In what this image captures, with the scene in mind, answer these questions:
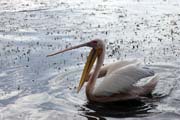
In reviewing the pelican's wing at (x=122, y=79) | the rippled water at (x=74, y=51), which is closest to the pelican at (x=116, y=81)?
the pelican's wing at (x=122, y=79)

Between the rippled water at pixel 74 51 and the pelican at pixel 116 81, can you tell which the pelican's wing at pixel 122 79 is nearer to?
the pelican at pixel 116 81

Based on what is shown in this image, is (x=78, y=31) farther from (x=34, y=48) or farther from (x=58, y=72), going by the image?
(x=58, y=72)

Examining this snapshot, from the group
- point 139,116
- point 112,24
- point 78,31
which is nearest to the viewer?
point 139,116

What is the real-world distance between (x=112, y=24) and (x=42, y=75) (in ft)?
20.5

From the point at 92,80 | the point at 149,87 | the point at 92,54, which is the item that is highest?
the point at 92,54

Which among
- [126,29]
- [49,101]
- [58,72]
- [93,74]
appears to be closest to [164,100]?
[93,74]

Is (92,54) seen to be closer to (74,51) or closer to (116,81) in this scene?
(116,81)

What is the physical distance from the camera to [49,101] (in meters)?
8.26

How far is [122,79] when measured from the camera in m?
8.00

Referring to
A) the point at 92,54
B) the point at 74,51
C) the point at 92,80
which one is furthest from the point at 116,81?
the point at 74,51

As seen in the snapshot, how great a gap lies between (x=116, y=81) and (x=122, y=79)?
0.12m

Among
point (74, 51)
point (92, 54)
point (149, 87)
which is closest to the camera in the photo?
point (149, 87)

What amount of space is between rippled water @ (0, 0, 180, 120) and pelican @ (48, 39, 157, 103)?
15cm

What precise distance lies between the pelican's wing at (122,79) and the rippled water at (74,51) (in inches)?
11.2
